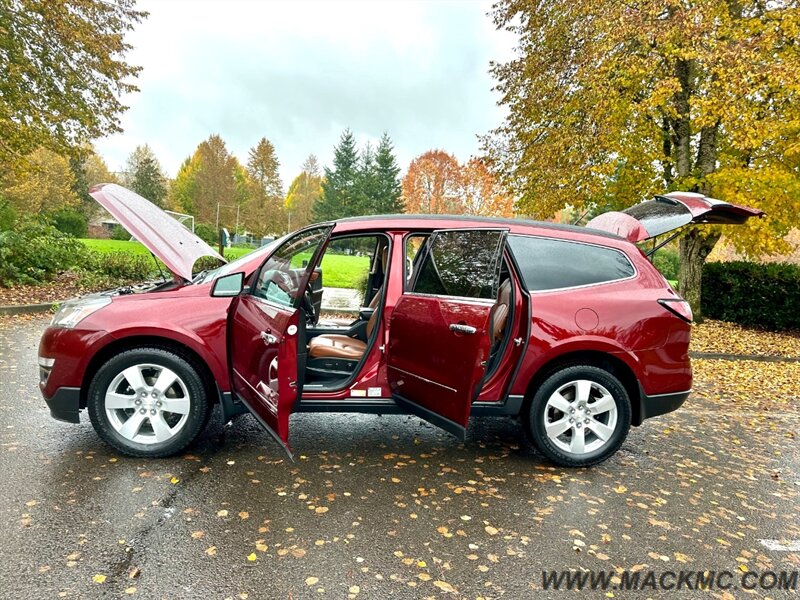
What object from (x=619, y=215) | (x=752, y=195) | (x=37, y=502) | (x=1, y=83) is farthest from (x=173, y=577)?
(x=1, y=83)

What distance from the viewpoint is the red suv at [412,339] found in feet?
11.4

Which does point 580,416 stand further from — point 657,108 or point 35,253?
point 35,253

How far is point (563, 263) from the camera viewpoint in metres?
3.98

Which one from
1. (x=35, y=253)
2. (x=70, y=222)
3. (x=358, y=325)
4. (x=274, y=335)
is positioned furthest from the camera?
(x=70, y=222)

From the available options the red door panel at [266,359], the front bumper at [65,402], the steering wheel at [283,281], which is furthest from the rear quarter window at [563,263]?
the front bumper at [65,402]

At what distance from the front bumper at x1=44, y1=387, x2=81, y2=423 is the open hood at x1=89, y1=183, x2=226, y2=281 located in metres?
1.06

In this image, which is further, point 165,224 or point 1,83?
point 1,83

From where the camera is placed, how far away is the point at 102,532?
2.82 meters

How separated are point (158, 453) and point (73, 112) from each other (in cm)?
Result: 1251

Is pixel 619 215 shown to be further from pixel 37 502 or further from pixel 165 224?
pixel 37 502

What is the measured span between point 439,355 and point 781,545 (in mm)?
2287

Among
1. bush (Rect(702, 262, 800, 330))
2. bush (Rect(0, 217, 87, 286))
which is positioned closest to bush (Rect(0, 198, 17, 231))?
bush (Rect(0, 217, 87, 286))

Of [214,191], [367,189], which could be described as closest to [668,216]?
[214,191]

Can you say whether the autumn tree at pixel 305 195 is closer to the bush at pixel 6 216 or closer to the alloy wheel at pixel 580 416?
the bush at pixel 6 216
